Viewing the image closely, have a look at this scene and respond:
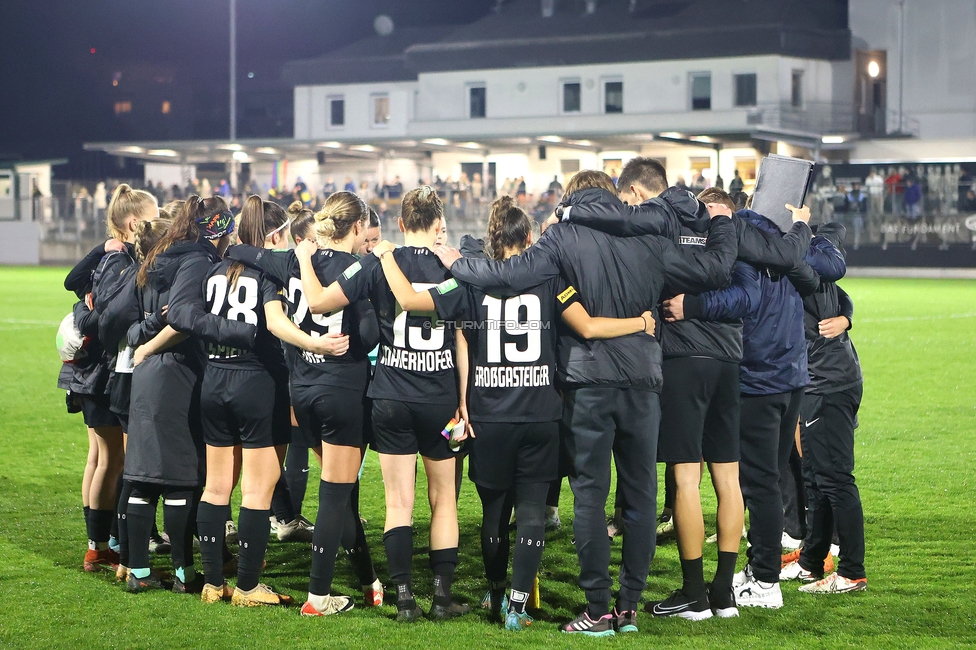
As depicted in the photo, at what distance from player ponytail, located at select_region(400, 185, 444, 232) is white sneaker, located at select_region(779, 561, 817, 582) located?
8.72ft

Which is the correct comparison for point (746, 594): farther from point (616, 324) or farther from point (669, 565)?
point (616, 324)

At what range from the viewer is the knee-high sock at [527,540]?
200 inches

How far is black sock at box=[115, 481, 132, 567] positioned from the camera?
19.1ft

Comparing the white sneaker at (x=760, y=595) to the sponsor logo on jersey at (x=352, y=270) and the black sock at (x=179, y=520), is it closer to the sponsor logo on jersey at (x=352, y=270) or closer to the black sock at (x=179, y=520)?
the sponsor logo on jersey at (x=352, y=270)

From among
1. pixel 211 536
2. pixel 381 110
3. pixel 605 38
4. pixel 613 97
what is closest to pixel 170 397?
pixel 211 536

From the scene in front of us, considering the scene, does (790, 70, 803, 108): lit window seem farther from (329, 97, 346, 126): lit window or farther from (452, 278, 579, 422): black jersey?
(452, 278, 579, 422): black jersey

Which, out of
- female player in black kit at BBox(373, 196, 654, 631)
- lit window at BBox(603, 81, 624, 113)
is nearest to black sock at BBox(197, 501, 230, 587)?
female player in black kit at BBox(373, 196, 654, 631)

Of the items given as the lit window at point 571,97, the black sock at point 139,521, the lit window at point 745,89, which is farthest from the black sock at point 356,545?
the lit window at point 571,97

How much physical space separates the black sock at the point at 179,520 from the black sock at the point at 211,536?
14cm

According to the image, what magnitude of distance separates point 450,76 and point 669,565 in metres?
50.3

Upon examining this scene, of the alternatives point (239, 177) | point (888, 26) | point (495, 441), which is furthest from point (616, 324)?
point (888, 26)

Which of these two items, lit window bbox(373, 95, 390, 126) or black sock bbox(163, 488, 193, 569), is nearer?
black sock bbox(163, 488, 193, 569)

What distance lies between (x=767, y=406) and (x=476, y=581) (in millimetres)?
1789

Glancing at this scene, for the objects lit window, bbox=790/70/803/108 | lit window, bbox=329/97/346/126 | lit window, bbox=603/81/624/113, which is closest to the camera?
lit window, bbox=790/70/803/108
